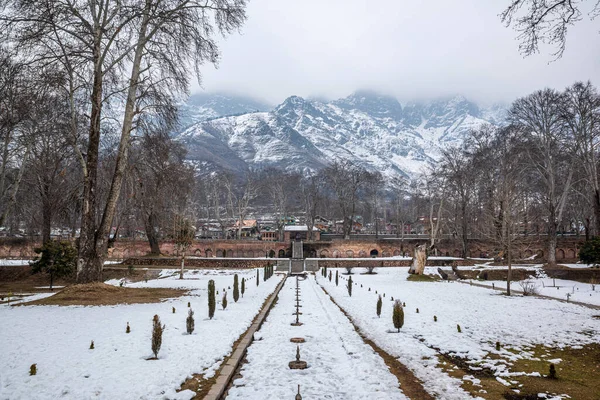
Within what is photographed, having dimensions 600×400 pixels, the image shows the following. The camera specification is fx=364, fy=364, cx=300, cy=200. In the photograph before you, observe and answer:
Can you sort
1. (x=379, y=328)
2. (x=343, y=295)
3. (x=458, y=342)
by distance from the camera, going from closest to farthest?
(x=458, y=342)
(x=379, y=328)
(x=343, y=295)

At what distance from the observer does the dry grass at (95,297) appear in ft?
42.1

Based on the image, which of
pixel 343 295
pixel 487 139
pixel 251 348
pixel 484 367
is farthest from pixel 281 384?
pixel 487 139

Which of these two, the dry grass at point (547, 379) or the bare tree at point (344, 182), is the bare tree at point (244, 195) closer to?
the bare tree at point (344, 182)

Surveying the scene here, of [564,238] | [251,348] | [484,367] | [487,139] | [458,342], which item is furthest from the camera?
[564,238]

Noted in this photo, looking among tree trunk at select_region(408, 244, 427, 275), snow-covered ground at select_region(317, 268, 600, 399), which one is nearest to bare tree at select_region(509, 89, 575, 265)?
tree trunk at select_region(408, 244, 427, 275)

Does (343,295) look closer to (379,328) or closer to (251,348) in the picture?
(379,328)

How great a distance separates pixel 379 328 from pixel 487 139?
37.9 metres

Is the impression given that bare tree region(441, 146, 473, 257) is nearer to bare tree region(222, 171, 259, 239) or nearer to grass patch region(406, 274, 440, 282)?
grass patch region(406, 274, 440, 282)

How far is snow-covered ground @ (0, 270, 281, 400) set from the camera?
210 inches

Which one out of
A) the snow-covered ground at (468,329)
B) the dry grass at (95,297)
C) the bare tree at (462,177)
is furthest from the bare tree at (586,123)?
the dry grass at (95,297)

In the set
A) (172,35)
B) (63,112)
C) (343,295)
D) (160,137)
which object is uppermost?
(172,35)

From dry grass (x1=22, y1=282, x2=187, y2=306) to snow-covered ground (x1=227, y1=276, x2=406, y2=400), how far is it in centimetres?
620

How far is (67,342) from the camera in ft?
25.1

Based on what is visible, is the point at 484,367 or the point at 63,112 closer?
the point at 484,367
